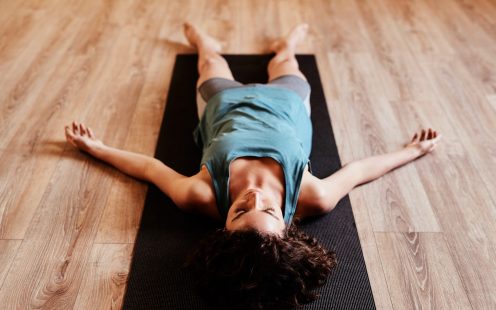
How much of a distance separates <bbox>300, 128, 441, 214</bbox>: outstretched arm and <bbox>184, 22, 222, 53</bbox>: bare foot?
100 centimetres

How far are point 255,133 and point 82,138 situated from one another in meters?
0.69

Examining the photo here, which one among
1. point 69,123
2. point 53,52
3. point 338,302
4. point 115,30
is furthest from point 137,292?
point 115,30

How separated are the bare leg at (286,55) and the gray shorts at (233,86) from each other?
8 cm

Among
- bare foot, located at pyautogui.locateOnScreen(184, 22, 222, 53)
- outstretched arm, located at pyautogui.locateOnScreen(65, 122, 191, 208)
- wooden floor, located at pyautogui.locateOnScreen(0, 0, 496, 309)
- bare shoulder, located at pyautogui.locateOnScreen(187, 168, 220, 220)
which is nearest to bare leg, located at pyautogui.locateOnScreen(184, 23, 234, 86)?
bare foot, located at pyautogui.locateOnScreen(184, 22, 222, 53)

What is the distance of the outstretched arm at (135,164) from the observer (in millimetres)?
1479

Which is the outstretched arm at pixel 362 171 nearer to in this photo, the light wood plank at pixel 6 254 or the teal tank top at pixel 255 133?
the teal tank top at pixel 255 133

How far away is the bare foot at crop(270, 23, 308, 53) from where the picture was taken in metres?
2.24

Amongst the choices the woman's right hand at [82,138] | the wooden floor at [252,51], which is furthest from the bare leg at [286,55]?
the woman's right hand at [82,138]

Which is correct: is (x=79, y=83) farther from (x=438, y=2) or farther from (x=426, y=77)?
(x=438, y=2)

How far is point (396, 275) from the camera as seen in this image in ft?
4.42

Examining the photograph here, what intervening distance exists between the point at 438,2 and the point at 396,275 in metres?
2.17

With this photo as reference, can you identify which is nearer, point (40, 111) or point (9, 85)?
point (40, 111)

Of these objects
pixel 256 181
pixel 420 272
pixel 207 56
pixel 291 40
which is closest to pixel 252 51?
pixel 291 40

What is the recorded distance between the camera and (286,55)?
213 cm
